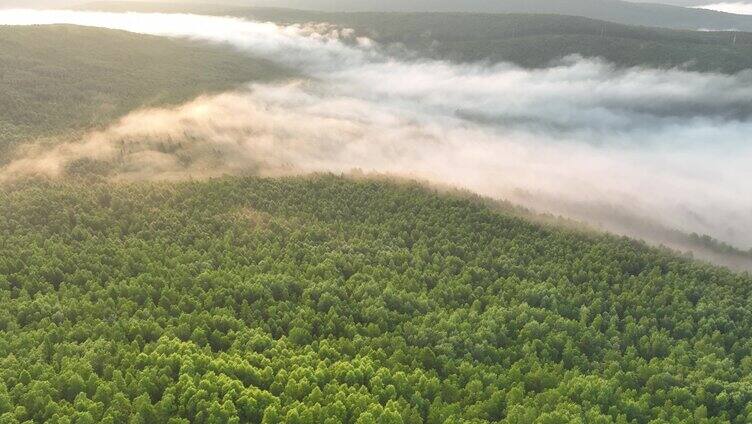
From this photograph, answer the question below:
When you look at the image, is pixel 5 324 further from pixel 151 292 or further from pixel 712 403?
pixel 712 403

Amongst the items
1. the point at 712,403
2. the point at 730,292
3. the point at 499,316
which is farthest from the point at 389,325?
the point at 730,292

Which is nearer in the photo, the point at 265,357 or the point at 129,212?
the point at 265,357

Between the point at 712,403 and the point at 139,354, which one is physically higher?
the point at 139,354

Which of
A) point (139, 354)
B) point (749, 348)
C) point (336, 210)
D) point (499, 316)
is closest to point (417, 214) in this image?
point (336, 210)

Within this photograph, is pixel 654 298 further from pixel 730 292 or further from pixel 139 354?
pixel 139 354

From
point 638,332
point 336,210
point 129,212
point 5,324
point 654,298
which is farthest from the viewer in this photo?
point 336,210

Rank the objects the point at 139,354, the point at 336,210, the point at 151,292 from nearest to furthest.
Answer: the point at 139,354 → the point at 151,292 → the point at 336,210
